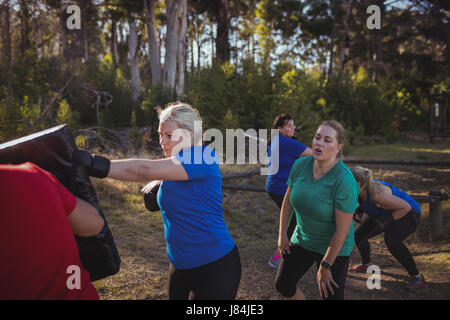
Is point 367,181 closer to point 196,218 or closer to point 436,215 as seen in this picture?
point 196,218

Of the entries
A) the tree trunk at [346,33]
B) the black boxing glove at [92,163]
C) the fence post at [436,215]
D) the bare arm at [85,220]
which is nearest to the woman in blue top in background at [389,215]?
the fence post at [436,215]

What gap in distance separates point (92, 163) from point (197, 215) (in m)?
0.65

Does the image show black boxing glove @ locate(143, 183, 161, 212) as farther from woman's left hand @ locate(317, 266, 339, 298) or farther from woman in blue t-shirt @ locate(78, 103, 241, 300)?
woman's left hand @ locate(317, 266, 339, 298)

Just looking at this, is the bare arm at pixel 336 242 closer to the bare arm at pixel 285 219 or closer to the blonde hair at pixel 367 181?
the bare arm at pixel 285 219

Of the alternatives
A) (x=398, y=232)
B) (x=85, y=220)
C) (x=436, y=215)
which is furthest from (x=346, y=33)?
(x=85, y=220)

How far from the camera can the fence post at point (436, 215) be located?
519 cm

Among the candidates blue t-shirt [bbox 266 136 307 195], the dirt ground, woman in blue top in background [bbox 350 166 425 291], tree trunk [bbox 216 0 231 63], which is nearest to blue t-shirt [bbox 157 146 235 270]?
the dirt ground

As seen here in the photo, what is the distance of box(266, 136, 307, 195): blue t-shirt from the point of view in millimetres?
4145

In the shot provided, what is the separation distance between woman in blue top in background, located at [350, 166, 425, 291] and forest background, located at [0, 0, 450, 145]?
18.5 ft

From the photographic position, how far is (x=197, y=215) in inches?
77.0

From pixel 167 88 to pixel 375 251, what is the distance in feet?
29.0
